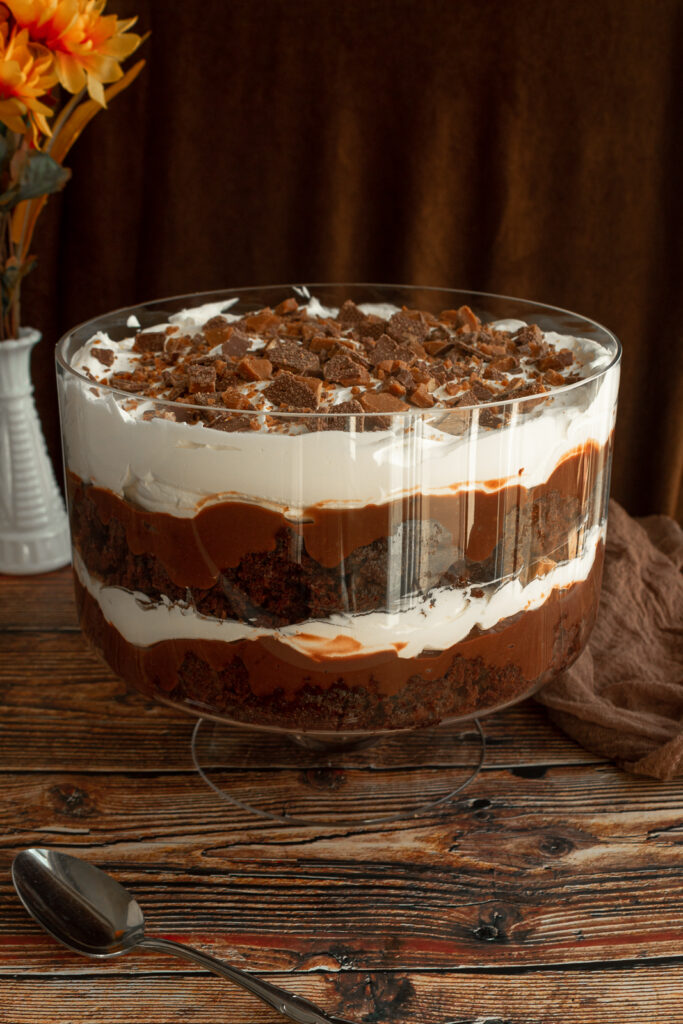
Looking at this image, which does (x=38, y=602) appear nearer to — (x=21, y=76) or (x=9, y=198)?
(x=9, y=198)

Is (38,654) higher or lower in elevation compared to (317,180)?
lower

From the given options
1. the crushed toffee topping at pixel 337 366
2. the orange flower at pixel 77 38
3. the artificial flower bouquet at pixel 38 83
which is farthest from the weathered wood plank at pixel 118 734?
the orange flower at pixel 77 38

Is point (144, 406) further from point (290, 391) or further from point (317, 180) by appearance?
point (317, 180)

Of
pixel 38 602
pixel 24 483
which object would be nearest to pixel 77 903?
pixel 38 602

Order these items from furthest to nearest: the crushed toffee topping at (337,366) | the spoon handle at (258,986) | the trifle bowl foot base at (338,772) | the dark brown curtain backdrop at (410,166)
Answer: the dark brown curtain backdrop at (410,166) → the trifle bowl foot base at (338,772) → the crushed toffee topping at (337,366) → the spoon handle at (258,986)

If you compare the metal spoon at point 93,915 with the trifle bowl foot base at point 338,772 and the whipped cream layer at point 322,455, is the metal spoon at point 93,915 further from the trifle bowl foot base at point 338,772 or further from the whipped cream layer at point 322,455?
the whipped cream layer at point 322,455

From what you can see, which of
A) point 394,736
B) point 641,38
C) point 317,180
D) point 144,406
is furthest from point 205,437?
point 641,38
